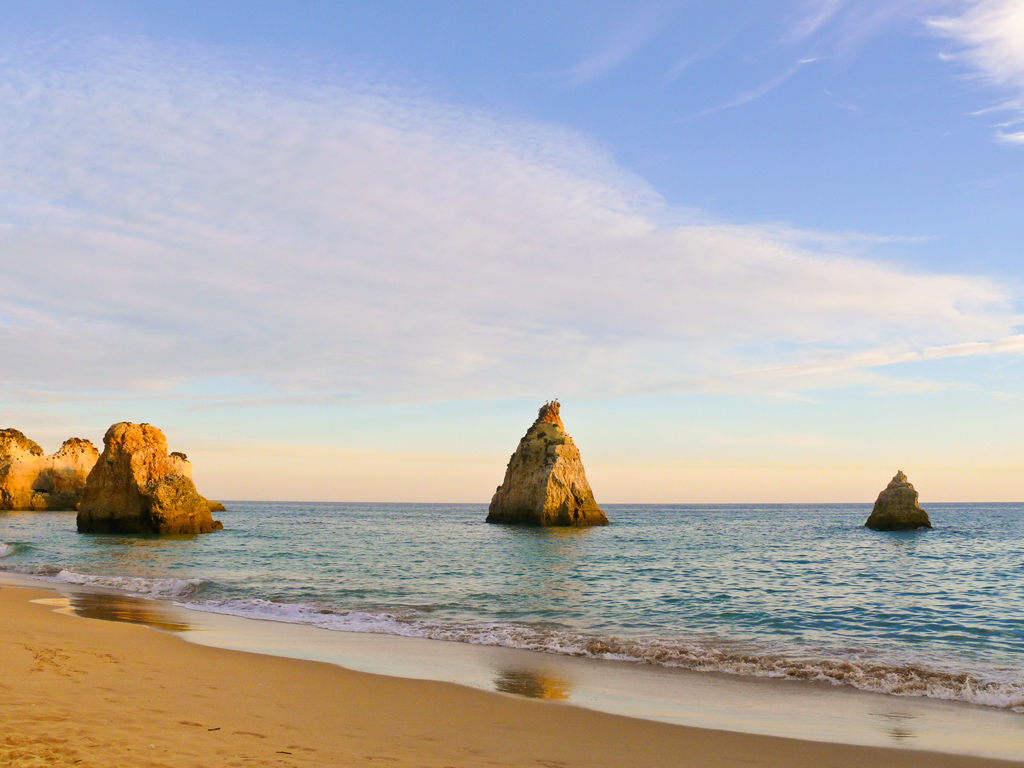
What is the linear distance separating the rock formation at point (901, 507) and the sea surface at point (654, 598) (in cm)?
2149

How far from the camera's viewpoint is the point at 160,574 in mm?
26156

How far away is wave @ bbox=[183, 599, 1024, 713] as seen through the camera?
406 inches

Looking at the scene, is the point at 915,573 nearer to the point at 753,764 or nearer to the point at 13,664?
the point at 753,764

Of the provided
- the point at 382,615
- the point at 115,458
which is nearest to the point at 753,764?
the point at 382,615

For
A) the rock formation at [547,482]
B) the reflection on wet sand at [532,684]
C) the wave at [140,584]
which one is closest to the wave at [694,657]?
the reflection on wet sand at [532,684]

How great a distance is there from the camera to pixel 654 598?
19.8 metres

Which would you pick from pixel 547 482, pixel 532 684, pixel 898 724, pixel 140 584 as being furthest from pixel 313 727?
pixel 547 482

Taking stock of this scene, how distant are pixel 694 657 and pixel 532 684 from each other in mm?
3576

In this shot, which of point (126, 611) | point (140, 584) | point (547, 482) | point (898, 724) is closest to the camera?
point (898, 724)

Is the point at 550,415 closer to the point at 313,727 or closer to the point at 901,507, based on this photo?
the point at 901,507

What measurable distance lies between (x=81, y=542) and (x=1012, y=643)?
4444 cm

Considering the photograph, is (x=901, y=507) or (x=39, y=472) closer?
(x=901, y=507)

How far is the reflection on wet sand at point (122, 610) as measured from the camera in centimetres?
1543

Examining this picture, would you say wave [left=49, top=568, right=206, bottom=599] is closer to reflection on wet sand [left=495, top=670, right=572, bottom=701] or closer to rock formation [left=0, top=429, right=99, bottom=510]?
reflection on wet sand [left=495, top=670, right=572, bottom=701]
